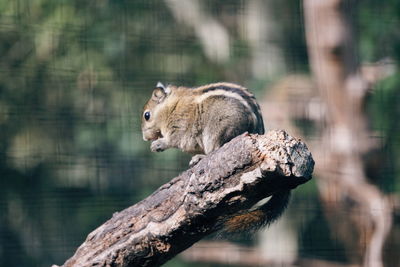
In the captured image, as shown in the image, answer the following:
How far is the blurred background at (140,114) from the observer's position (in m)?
4.28

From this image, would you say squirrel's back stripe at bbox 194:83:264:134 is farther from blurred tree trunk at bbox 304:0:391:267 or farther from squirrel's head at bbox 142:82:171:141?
blurred tree trunk at bbox 304:0:391:267

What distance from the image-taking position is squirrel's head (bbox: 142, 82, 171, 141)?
2.91 m

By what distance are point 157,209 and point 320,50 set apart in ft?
8.87

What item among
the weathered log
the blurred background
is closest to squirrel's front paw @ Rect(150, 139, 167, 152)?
the weathered log

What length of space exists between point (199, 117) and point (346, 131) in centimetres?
195

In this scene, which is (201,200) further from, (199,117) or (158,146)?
(158,146)

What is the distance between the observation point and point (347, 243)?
445cm

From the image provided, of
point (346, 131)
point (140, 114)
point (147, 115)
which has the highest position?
point (147, 115)

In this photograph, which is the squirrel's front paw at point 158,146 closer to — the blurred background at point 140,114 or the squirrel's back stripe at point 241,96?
the squirrel's back stripe at point 241,96

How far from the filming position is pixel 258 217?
2.06m

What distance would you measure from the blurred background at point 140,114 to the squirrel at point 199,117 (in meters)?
1.42

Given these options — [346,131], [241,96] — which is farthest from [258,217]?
[346,131]

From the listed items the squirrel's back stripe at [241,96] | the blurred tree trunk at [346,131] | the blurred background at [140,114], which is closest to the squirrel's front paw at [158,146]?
the squirrel's back stripe at [241,96]

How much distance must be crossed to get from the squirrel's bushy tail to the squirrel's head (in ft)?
3.09
